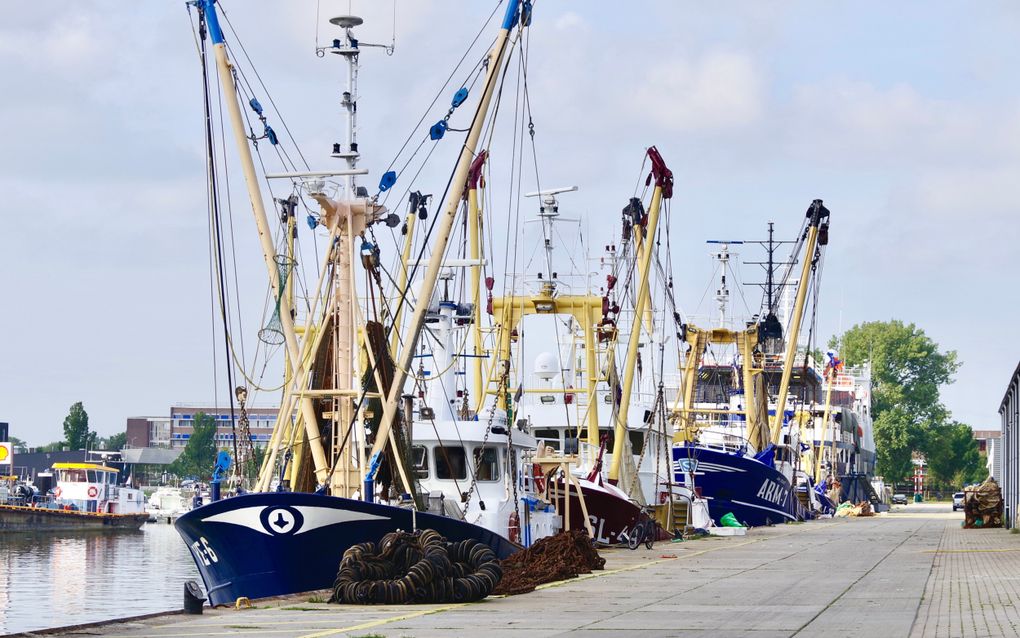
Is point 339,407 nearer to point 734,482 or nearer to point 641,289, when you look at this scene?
point 641,289

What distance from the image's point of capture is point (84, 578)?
149 ft

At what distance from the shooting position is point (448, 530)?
78.6 feet

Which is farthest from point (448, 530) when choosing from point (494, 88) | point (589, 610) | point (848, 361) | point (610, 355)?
point (848, 361)

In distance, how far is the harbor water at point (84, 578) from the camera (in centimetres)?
3228

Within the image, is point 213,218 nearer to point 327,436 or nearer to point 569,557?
point 327,436

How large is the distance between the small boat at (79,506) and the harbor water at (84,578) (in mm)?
4657

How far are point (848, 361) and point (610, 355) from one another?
118 m

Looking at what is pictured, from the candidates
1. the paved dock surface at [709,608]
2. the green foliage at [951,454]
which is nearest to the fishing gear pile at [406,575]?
the paved dock surface at [709,608]

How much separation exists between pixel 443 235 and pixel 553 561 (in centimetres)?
615

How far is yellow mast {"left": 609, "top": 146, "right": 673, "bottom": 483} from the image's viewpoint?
39.8 meters

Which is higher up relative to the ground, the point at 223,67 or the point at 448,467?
the point at 223,67

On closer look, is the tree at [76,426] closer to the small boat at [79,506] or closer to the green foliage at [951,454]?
the small boat at [79,506]

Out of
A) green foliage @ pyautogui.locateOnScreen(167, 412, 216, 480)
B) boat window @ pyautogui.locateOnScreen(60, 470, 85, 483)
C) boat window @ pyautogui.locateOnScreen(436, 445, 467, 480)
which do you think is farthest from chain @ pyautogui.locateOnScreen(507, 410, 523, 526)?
green foliage @ pyautogui.locateOnScreen(167, 412, 216, 480)

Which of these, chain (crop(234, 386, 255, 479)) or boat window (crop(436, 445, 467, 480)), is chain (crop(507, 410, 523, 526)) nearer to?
boat window (crop(436, 445, 467, 480))
